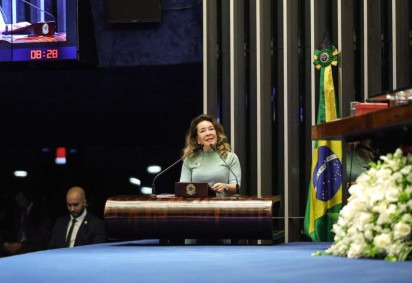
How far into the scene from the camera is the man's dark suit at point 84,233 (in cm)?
601

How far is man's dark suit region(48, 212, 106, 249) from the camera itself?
237 inches

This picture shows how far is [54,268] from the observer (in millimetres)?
2512

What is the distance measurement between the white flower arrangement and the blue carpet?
57 millimetres

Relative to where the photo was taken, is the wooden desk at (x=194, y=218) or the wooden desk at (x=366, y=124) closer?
the wooden desk at (x=366, y=124)

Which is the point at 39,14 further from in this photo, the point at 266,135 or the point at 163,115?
the point at 266,135

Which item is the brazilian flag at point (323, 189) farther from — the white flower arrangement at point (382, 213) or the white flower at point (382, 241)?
the white flower at point (382, 241)

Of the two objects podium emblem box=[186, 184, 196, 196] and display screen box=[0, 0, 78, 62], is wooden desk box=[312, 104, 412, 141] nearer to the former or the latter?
podium emblem box=[186, 184, 196, 196]

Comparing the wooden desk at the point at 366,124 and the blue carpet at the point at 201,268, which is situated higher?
the wooden desk at the point at 366,124

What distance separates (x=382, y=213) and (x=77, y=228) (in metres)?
3.94

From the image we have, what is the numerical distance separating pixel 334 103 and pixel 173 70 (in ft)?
4.49

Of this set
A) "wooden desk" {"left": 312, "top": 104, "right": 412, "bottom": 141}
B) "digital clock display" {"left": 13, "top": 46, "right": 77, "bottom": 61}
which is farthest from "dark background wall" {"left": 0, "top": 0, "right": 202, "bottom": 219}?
"wooden desk" {"left": 312, "top": 104, "right": 412, "bottom": 141}

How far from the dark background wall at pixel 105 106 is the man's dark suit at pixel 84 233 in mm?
1263

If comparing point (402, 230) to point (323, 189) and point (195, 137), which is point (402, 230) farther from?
point (323, 189)

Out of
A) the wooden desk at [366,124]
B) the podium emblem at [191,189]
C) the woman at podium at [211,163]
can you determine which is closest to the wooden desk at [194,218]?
the podium emblem at [191,189]
